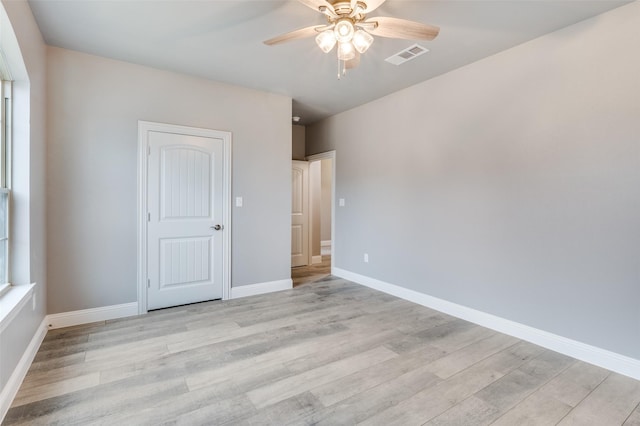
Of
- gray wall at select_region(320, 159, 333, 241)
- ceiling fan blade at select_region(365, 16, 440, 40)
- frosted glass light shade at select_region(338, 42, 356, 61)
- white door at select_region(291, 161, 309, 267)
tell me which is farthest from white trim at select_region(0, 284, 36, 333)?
gray wall at select_region(320, 159, 333, 241)

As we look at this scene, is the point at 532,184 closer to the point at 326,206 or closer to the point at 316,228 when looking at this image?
the point at 316,228

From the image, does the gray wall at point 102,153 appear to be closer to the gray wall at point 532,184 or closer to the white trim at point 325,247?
the gray wall at point 532,184

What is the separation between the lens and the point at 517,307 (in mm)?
2871

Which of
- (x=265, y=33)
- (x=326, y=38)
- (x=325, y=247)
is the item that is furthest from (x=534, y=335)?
(x=325, y=247)

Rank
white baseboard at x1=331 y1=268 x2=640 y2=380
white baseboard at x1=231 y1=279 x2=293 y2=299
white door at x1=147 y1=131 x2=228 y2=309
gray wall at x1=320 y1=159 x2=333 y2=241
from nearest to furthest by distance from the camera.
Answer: white baseboard at x1=331 y1=268 x2=640 y2=380
white door at x1=147 y1=131 x2=228 y2=309
white baseboard at x1=231 y1=279 x2=293 y2=299
gray wall at x1=320 y1=159 x2=333 y2=241

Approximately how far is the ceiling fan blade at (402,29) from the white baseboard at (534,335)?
262 cm

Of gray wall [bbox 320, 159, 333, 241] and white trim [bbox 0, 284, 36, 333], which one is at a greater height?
gray wall [bbox 320, 159, 333, 241]

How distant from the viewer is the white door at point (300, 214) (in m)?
5.76

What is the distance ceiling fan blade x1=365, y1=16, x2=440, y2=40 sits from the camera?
1.90 metres

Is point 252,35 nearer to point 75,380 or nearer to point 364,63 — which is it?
point 364,63

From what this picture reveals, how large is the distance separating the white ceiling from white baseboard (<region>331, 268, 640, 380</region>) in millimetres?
2568

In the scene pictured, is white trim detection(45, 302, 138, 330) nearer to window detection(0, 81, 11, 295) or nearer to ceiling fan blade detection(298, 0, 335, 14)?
window detection(0, 81, 11, 295)

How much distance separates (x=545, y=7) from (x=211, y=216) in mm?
3677

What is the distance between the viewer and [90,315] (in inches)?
122
